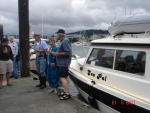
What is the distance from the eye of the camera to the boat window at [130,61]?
520cm

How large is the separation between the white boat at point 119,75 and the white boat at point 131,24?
6.5 inches

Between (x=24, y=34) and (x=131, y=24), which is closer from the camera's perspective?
(x=131, y=24)

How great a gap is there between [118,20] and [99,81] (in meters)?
1.61

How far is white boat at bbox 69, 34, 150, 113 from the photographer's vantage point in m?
4.98

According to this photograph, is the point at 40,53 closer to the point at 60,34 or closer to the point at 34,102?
the point at 60,34

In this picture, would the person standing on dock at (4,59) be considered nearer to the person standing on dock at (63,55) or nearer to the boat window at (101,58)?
the person standing on dock at (63,55)

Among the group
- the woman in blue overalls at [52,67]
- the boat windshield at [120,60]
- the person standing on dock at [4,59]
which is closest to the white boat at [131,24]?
the boat windshield at [120,60]

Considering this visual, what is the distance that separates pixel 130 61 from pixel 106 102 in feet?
3.62

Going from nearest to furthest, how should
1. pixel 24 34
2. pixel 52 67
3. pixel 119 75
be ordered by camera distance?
pixel 119 75 < pixel 52 67 < pixel 24 34

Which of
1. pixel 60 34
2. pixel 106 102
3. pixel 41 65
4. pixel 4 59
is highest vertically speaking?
pixel 60 34

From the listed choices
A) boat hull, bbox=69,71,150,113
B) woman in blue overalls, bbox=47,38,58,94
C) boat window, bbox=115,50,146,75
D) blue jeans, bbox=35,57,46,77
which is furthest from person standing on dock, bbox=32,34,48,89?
boat window, bbox=115,50,146,75

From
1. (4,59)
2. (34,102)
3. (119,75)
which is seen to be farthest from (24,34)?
(119,75)

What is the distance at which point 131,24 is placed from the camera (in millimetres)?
5832

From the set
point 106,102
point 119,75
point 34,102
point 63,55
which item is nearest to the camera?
point 119,75
